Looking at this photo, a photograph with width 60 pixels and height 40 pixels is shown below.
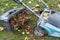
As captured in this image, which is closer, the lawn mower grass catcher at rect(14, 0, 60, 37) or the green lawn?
the lawn mower grass catcher at rect(14, 0, 60, 37)

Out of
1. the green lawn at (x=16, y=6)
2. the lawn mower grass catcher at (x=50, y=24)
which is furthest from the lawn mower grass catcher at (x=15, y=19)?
the lawn mower grass catcher at (x=50, y=24)

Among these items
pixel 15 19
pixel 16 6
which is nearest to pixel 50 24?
pixel 15 19

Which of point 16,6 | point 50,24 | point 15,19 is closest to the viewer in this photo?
point 50,24

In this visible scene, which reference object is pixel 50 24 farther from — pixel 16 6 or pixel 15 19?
pixel 16 6

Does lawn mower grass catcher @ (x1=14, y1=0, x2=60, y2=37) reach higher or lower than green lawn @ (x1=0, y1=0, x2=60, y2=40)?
higher

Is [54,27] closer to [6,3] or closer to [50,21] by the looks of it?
[50,21]

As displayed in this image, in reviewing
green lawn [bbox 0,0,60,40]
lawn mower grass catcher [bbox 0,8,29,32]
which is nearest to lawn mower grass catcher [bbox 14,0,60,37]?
green lawn [bbox 0,0,60,40]

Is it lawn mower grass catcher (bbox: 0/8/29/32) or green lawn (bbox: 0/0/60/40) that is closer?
lawn mower grass catcher (bbox: 0/8/29/32)

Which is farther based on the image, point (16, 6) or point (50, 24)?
point (16, 6)

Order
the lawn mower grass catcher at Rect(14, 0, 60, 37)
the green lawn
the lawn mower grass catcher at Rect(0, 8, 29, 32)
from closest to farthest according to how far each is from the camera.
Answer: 1. the lawn mower grass catcher at Rect(14, 0, 60, 37)
2. the lawn mower grass catcher at Rect(0, 8, 29, 32)
3. the green lawn

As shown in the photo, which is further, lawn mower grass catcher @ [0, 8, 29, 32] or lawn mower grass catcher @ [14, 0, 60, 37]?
lawn mower grass catcher @ [0, 8, 29, 32]

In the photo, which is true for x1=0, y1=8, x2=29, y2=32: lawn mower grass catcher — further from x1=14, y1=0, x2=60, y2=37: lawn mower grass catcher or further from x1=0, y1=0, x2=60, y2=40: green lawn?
x1=14, y1=0, x2=60, y2=37: lawn mower grass catcher

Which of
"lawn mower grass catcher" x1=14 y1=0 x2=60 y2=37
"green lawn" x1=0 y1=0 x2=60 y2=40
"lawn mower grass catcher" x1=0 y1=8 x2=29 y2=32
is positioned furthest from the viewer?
"green lawn" x1=0 y1=0 x2=60 y2=40

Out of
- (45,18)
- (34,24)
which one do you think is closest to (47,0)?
(34,24)
